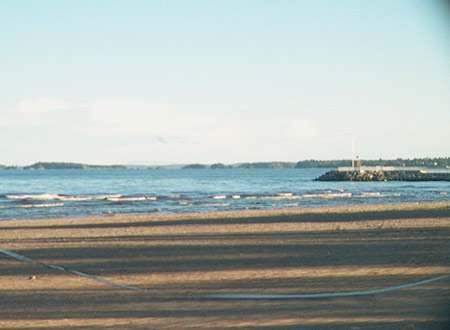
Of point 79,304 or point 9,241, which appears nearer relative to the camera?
point 79,304

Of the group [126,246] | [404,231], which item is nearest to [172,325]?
[126,246]

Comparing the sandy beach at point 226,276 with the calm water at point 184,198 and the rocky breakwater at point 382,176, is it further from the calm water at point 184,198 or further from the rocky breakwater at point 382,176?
the rocky breakwater at point 382,176

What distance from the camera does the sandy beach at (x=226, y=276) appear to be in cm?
735

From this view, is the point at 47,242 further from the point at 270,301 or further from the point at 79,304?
the point at 270,301

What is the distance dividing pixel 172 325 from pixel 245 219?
48.6ft

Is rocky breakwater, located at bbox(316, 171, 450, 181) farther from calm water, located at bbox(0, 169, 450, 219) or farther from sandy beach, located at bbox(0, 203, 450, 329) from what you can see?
sandy beach, located at bbox(0, 203, 450, 329)

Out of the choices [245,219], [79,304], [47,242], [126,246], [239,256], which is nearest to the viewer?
[79,304]

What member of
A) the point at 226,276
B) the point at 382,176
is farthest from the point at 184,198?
the point at 382,176

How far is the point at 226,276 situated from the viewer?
10.2m

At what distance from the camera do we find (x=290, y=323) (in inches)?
278

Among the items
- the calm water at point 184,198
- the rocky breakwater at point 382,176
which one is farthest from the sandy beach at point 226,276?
Answer: the rocky breakwater at point 382,176

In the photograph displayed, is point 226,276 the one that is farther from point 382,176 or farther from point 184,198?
point 382,176

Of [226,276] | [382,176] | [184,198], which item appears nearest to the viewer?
[226,276]

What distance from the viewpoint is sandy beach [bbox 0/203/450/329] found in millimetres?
7352
